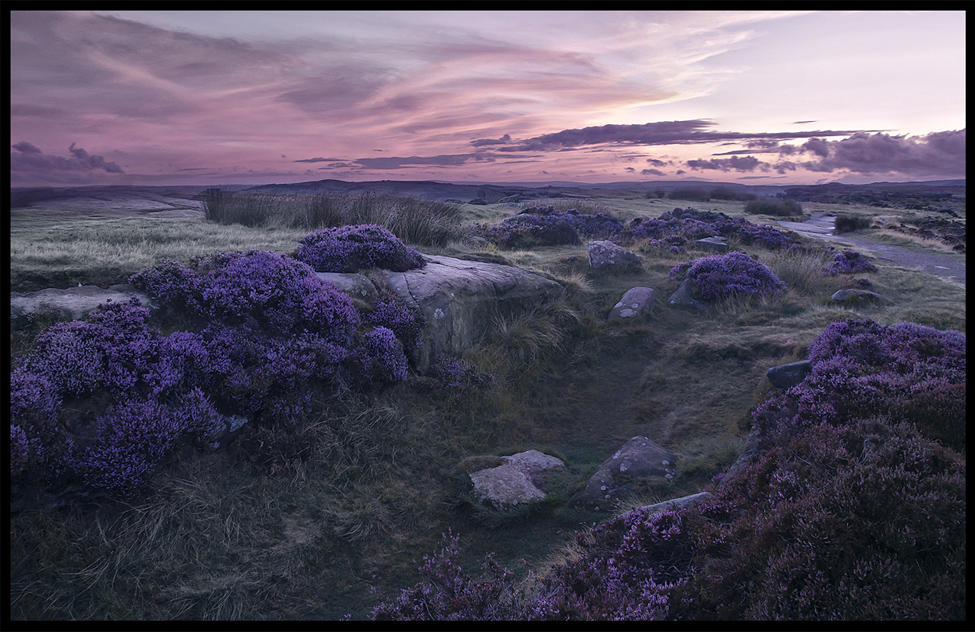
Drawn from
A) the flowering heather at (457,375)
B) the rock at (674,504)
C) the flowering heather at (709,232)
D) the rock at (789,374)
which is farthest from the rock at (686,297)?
the flowering heather at (709,232)

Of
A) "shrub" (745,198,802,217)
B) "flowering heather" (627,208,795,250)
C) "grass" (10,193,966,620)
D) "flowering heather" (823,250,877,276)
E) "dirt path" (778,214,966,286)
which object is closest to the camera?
"grass" (10,193,966,620)

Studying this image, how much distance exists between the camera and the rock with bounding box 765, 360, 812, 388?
Answer: 6176 millimetres

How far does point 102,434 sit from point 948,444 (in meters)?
6.79

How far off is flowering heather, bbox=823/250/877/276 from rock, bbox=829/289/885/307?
3.22m

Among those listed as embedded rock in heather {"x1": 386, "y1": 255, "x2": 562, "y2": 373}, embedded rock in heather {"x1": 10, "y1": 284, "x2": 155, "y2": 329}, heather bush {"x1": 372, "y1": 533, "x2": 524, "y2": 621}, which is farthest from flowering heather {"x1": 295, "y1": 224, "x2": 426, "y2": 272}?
heather bush {"x1": 372, "y1": 533, "x2": 524, "y2": 621}

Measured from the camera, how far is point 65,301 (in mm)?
5301

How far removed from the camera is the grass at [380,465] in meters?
3.83

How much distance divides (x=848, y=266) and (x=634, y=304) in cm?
843

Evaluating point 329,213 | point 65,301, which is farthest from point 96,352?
point 329,213

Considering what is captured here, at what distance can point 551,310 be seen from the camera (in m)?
10.1

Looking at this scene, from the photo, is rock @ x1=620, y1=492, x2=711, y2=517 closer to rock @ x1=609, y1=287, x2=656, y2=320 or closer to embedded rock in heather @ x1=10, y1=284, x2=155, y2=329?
embedded rock in heather @ x1=10, y1=284, x2=155, y2=329

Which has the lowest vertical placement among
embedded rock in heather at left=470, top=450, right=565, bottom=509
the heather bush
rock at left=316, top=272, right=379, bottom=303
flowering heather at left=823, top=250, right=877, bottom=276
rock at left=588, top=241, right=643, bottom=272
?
embedded rock in heather at left=470, top=450, right=565, bottom=509

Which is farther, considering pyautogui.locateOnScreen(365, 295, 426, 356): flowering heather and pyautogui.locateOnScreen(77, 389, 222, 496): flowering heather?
pyautogui.locateOnScreen(365, 295, 426, 356): flowering heather

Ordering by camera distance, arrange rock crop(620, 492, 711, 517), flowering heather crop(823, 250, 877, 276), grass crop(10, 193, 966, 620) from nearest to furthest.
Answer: grass crop(10, 193, 966, 620)
rock crop(620, 492, 711, 517)
flowering heather crop(823, 250, 877, 276)
